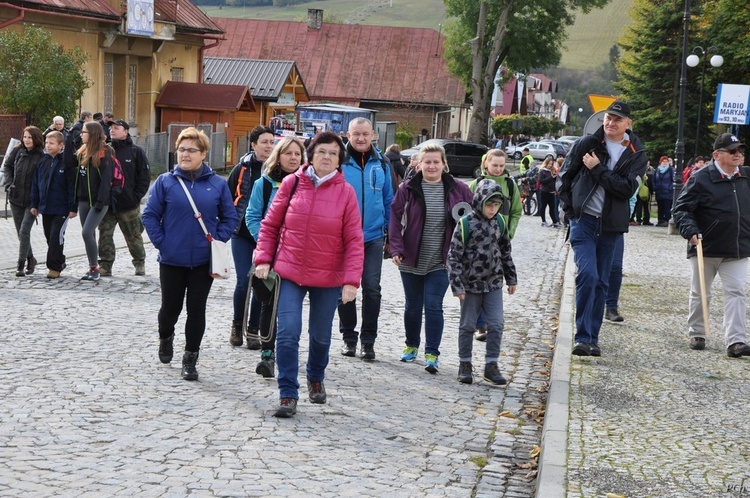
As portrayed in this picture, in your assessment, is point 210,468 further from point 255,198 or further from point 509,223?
point 509,223

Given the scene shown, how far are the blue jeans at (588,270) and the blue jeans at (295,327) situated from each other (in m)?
2.90

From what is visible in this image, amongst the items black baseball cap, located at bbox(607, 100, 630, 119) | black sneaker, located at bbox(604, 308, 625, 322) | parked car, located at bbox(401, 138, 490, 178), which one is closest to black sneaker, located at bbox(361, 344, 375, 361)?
black baseball cap, located at bbox(607, 100, 630, 119)

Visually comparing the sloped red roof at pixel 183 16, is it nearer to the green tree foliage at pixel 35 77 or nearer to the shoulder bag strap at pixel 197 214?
the green tree foliage at pixel 35 77

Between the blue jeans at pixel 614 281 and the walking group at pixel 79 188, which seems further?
the walking group at pixel 79 188

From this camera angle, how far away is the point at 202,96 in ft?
139

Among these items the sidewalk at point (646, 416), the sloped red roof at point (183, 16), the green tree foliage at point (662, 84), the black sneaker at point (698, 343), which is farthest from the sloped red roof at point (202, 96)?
the black sneaker at point (698, 343)

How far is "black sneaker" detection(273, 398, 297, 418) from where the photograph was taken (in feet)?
22.7

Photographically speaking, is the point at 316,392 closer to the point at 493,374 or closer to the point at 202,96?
the point at 493,374

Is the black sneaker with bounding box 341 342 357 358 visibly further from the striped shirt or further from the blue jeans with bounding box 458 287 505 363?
the blue jeans with bounding box 458 287 505 363

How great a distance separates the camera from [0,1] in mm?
31250

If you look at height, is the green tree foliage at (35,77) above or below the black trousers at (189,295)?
above

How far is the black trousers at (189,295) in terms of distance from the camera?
803cm

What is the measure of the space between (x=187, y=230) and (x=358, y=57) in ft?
213

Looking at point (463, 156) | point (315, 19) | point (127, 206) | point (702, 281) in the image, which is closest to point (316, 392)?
point (702, 281)
